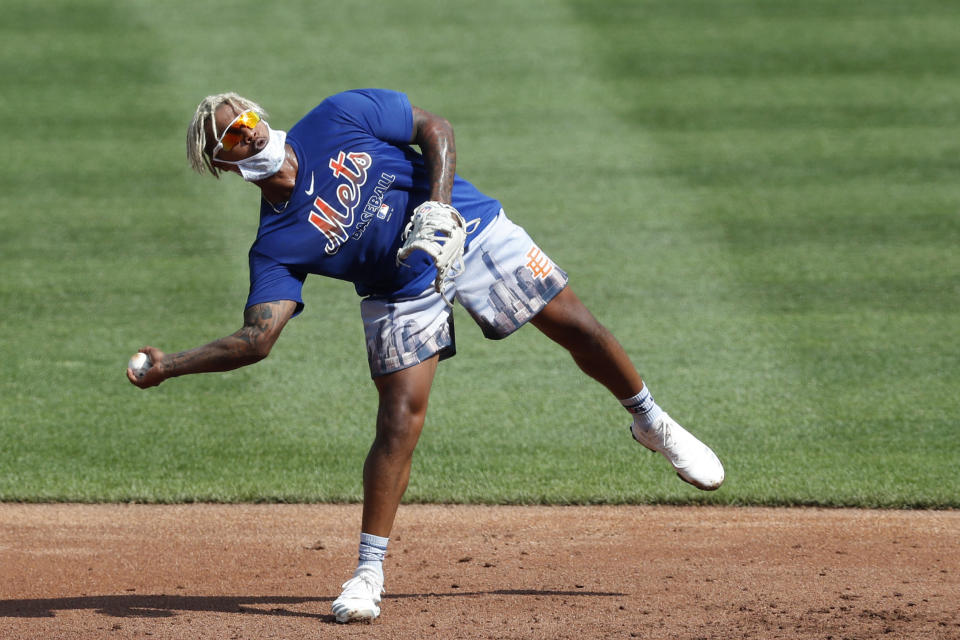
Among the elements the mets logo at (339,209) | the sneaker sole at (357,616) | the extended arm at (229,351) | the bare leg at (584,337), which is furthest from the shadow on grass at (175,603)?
the mets logo at (339,209)

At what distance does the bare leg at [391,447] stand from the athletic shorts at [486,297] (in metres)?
0.13

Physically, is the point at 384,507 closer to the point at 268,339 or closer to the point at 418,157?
the point at 268,339

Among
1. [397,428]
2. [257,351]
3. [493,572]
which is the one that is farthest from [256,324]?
[493,572]

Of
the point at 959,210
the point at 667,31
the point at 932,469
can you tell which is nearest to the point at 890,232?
the point at 959,210

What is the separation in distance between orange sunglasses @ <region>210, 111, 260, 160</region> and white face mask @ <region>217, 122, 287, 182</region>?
2.7 inches

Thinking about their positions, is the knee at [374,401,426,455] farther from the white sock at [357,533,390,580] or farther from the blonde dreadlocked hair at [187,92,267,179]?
the blonde dreadlocked hair at [187,92,267,179]

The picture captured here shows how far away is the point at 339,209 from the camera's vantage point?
16.4ft

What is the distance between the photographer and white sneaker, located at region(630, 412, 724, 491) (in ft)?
18.4

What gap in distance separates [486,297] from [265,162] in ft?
3.51

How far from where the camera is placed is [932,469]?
6898mm

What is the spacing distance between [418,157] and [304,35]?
10.4 m

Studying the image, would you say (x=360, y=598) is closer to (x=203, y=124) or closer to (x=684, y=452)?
(x=684, y=452)

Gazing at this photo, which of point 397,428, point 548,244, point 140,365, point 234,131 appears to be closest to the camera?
point 140,365

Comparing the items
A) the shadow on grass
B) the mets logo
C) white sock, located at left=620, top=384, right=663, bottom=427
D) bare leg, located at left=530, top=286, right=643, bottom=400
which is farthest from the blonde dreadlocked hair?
white sock, located at left=620, top=384, right=663, bottom=427
